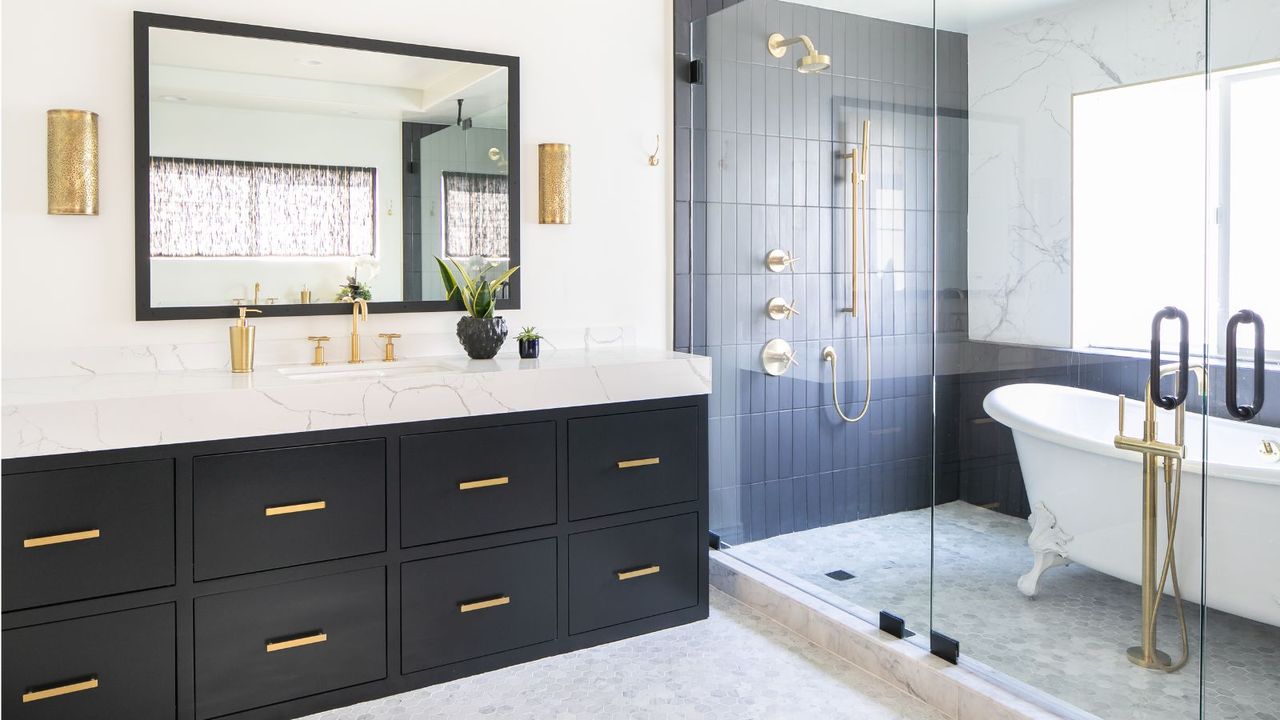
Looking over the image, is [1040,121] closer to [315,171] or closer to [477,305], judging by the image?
[477,305]

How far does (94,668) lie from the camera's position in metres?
2.13

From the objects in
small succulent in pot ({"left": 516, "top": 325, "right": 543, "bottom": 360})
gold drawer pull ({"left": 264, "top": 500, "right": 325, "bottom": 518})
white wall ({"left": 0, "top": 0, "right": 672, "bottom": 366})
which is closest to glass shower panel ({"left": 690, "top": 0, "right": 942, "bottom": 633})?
white wall ({"left": 0, "top": 0, "right": 672, "bottom": 366})

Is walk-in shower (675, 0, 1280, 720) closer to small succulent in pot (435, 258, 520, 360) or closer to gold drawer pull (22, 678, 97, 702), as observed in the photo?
small succulent in pot (435, 258, 520, 360)

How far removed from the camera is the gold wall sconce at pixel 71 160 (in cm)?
239

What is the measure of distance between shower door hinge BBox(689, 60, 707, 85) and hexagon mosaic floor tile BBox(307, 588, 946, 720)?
197 centimetres

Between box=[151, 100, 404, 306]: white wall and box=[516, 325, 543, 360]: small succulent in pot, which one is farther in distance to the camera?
box=[516, 325, 543, 360]: small succulent in pot

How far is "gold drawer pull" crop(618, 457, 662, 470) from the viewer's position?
282 centimetres

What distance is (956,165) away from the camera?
Answer: 2344 mm

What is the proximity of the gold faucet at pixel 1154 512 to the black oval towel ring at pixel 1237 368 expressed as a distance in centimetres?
10

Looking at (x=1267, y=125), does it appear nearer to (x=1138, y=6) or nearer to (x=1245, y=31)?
(x=1245, y=31)

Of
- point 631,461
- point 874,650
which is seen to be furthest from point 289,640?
point 874,650

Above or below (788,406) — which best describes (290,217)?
above

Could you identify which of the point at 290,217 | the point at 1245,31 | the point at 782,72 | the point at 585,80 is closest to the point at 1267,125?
the point at 1245,31

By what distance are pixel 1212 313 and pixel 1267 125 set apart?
37cm
